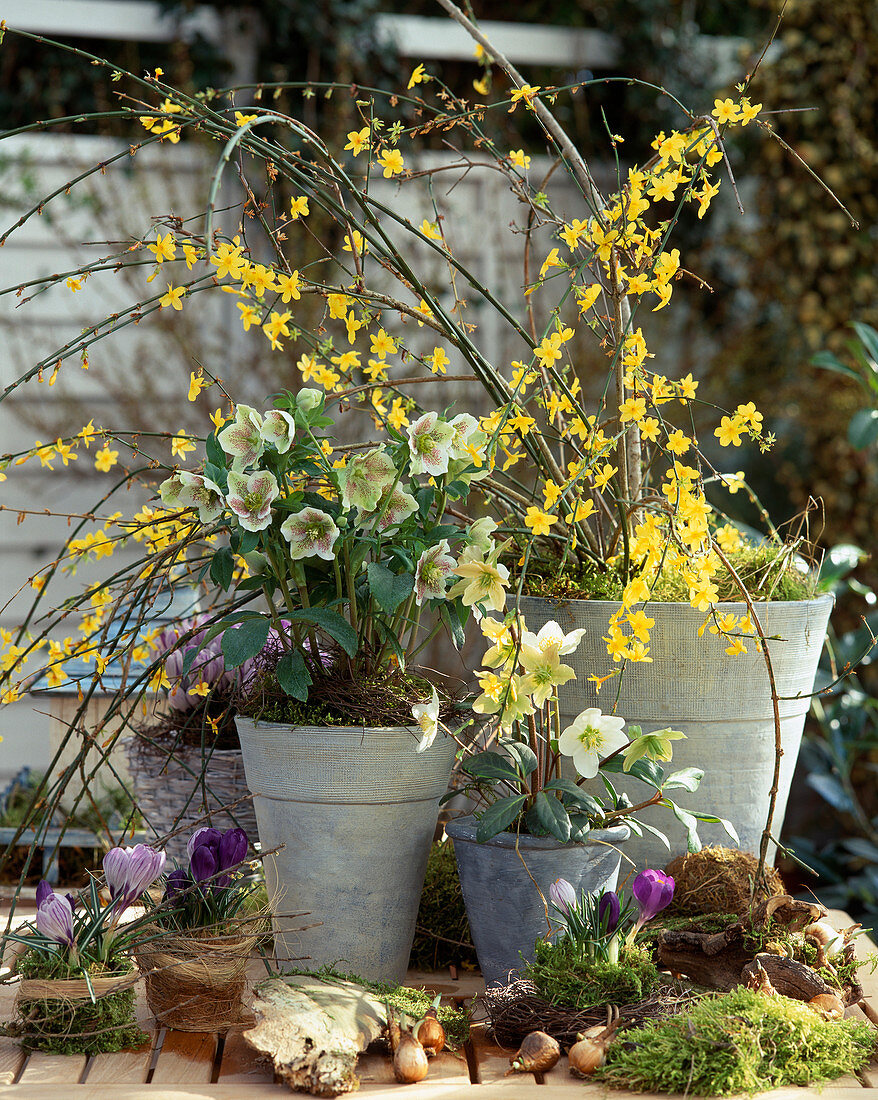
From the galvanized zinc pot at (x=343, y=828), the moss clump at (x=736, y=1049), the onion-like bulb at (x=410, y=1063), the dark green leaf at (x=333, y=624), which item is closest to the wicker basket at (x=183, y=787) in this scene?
the galvanized zinc pot at (x=343, y=828)

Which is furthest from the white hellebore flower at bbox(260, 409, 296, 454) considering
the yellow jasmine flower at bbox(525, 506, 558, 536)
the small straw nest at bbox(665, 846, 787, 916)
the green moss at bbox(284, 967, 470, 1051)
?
the small straw nest at bbox(665, 846, 787, 916)

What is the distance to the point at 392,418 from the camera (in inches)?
46.9

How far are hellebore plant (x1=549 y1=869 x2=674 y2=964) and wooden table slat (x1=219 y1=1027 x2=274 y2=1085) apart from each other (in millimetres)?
280

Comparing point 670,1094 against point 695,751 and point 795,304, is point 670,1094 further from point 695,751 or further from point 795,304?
point 795,304

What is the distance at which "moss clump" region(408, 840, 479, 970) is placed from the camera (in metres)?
1.15

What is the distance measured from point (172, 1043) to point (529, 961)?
0.33 m

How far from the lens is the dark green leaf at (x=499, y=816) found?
3.11 ft

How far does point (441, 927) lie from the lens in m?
1.17

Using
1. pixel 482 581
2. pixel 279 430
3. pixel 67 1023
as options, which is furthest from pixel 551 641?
pixel 67 1023

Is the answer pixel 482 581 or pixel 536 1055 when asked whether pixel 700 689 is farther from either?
pixel 536 1055

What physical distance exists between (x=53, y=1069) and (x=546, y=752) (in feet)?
1.65

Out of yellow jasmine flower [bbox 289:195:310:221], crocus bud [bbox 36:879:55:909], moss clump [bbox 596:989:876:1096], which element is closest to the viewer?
moss clump [bbox 596:989:876:1096]

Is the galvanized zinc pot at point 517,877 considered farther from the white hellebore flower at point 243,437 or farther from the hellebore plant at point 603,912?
the white hellebore flower at point 243,437

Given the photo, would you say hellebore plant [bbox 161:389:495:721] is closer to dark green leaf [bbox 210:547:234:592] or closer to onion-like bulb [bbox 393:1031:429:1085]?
dark green leaf [bbox 210:547:234:592]
